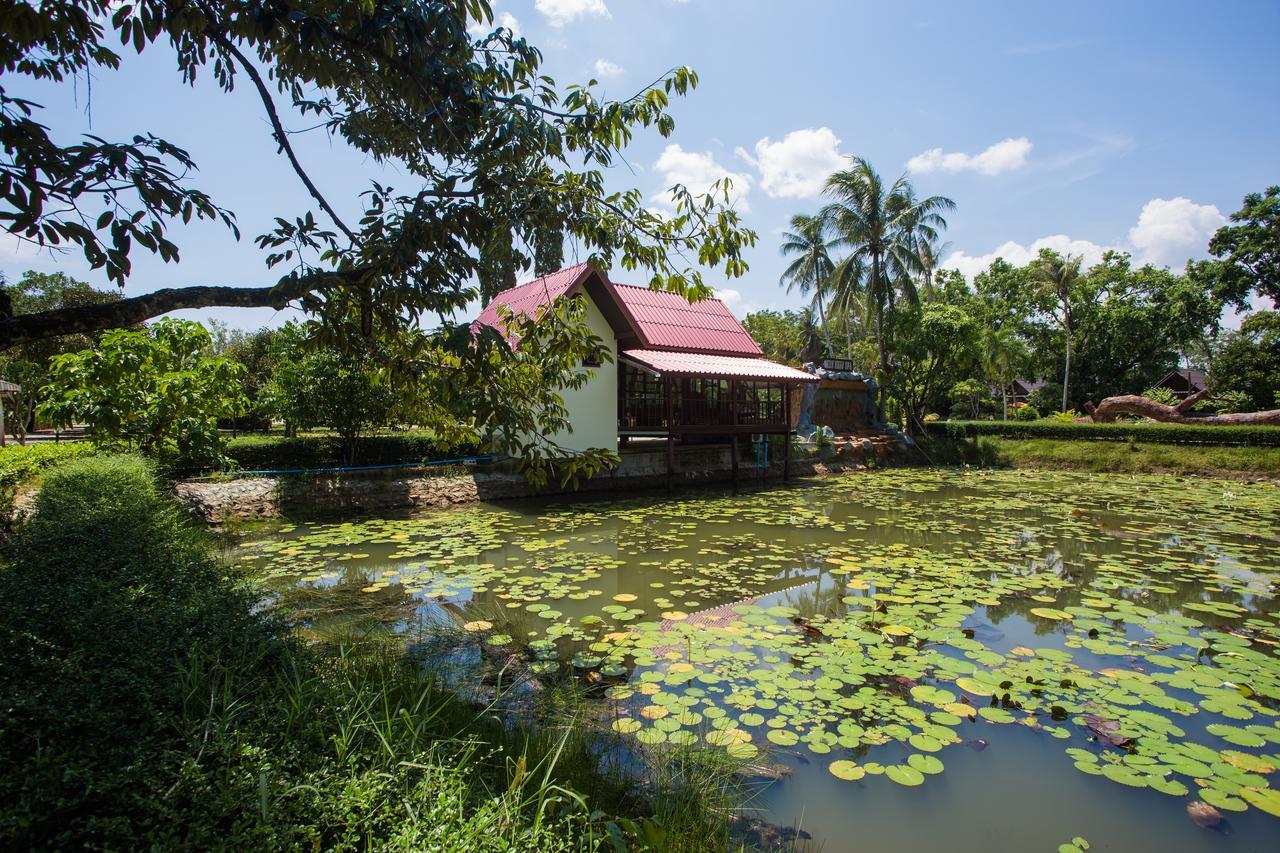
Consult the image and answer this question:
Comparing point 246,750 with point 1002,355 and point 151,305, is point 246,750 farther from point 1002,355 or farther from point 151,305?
point 1002,355

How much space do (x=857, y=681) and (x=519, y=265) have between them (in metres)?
3.51

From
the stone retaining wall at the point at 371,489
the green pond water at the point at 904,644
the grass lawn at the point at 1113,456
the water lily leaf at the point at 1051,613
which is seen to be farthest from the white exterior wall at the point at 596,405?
the grass lawn at the point at 1113,456

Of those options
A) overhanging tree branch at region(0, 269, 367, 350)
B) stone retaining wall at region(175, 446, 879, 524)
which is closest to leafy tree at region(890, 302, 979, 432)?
stone retaining wall at region(175, 446, 879, 524)

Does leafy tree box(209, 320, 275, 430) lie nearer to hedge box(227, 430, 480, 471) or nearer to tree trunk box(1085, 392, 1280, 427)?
hedge box(227, 430, 480, 471)

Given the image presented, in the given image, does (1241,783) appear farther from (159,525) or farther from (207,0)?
(159,525)

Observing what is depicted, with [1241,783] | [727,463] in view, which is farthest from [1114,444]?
[1241,783]

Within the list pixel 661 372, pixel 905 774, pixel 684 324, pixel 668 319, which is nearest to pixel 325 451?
pixel 661 372

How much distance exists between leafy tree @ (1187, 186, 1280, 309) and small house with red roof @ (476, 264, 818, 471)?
22.4 metres

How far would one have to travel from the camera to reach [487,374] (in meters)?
3.21

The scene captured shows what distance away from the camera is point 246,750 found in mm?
1831

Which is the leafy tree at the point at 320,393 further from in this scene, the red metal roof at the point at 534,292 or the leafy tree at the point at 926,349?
the leafy tree at the point at 926,349

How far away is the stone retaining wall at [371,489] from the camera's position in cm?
941

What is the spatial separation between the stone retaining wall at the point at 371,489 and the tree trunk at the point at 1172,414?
51.9 ft

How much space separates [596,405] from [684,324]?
14.8 ft
